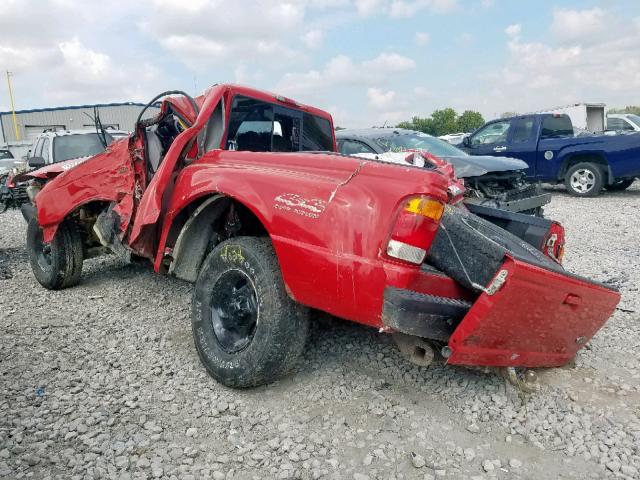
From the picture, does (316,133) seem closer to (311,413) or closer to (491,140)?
(311,413)

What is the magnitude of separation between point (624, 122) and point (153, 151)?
1519 cm

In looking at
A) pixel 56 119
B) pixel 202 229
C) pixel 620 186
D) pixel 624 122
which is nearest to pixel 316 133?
pixel 202 229

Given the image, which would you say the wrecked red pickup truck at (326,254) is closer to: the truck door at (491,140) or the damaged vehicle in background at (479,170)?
the damaged vehicle in background at (479,170)

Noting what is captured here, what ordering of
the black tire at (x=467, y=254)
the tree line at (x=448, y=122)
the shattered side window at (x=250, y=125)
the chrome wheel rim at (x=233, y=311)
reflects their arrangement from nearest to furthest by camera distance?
the black tire at (x=467, y=254) → the chrome wheel rim at (x=233, y=311) → the shattered side window at (x=250, y=125) → the tree line at (x=448, y=122)

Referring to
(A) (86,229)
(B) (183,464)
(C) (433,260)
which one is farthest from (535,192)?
(B) (183,464)

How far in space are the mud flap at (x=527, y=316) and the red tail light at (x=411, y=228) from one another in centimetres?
37

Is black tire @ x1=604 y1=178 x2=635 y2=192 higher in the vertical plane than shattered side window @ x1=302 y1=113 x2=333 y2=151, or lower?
lower

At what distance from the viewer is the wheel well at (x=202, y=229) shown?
3.41 m

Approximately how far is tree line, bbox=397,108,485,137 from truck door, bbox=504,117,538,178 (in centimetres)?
2939

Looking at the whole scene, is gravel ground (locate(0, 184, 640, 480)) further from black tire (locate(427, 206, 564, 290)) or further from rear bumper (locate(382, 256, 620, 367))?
black tire (locate(427, 206, 564, 290))

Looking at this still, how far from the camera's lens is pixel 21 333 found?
4070 mm

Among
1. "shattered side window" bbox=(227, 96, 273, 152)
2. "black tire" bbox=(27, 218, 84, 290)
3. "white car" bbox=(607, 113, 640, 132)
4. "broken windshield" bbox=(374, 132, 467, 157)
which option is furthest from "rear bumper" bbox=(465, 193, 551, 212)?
"white car" bbox=(607, 113, 640, 132)

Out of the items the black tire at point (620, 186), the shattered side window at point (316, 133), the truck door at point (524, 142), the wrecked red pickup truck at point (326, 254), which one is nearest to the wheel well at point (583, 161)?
the truck door at point (524, 142)

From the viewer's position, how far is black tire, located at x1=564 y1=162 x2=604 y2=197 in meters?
10.5
